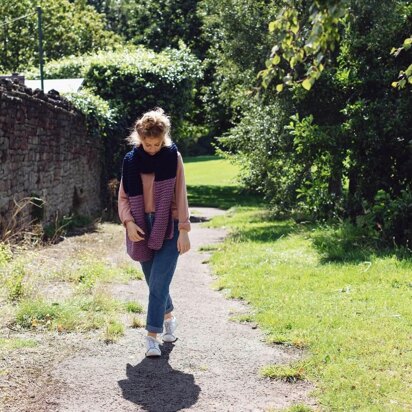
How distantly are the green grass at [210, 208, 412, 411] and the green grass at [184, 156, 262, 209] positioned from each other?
10.6m

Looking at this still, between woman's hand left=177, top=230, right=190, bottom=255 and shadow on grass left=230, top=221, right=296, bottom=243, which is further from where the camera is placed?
shadow on grass left=230, top=221, right=296, bottom=243

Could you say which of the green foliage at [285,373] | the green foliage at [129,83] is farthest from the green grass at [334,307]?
the green foliage at [129,83]

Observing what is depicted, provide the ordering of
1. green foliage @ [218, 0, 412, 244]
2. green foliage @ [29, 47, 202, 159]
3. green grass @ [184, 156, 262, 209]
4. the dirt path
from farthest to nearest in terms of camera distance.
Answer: green grass @ [184, 156, 262, 209] < green foliage @ [29, 47, 202, 159] < green foliage @ [218, 0, 412, 244] < the dirt path

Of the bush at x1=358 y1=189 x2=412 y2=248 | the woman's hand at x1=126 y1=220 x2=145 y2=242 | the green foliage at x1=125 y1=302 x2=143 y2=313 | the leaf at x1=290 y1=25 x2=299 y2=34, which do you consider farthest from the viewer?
the bush at x1=358 y1=189 x2=412 y2=248

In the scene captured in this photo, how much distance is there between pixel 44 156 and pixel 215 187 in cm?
1992

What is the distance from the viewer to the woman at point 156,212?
510cm

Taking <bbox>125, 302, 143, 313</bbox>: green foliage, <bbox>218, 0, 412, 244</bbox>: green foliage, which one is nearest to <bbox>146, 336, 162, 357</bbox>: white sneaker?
<bbox>125, 302, 143, 313</bbox>: green foliage

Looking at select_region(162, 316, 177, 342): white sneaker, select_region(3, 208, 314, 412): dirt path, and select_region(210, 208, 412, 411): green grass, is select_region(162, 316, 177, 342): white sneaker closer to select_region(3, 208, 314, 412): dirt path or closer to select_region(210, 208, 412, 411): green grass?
select_region(3, 208, 314, 412): dirt path

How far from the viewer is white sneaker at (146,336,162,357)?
5070mm

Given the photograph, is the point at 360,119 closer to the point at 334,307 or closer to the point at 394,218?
the point at 394,218

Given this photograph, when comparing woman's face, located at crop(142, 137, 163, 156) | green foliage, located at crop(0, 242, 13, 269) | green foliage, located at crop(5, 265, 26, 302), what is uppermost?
woman's face, located at crop(142, 137, 163, 156)

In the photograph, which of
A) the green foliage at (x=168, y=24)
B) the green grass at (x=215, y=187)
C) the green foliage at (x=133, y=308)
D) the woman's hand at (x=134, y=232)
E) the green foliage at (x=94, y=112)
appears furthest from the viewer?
the green foliage at (x=168, y=24)

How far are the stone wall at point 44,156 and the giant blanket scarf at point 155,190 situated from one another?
13.7ft

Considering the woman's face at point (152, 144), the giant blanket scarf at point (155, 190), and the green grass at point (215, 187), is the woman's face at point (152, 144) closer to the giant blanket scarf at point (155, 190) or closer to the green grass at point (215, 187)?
the giant blanket scarf at point (155, 190)
